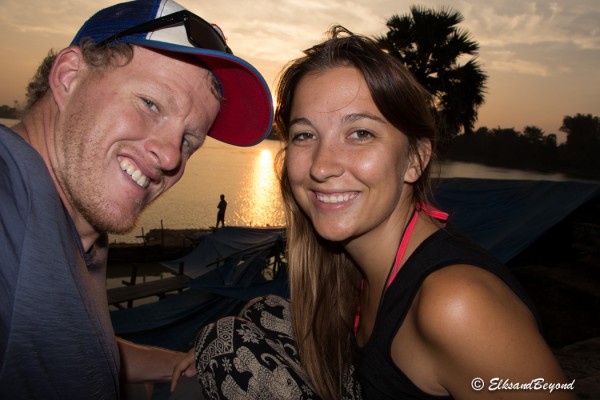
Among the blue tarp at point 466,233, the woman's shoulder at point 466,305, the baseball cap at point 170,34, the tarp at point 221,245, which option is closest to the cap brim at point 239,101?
the baseball cap at point 170,34

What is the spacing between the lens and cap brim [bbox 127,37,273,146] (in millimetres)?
1768

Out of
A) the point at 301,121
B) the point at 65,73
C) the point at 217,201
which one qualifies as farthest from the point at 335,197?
the point at 217,201

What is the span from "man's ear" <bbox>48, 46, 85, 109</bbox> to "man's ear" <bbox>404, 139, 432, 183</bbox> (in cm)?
174

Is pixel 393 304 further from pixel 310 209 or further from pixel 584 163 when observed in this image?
pixel 584 163

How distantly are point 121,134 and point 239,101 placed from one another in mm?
786

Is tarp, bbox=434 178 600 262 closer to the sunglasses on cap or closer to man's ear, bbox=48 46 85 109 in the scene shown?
the sunglasses on cap

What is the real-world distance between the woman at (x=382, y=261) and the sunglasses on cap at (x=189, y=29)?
1.82 ft

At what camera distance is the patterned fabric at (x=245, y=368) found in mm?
1724

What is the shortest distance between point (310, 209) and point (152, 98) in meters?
1.02

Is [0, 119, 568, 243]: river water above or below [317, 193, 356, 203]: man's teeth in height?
below

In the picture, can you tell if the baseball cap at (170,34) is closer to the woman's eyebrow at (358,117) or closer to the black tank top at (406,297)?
the woman's eyebrow at (358,117)

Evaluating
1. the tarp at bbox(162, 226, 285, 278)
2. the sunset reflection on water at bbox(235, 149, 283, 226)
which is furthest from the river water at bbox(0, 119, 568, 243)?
the tarp at bbox(162, 226, 285, 278)

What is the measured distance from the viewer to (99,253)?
1.94 meters

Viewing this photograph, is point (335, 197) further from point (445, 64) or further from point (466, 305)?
point (445, 64)
